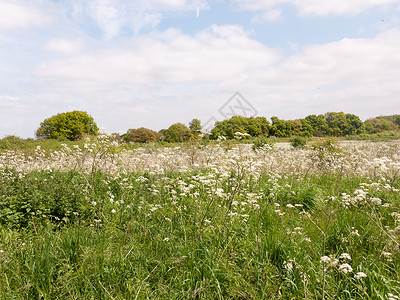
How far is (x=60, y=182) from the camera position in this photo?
19.0 ft

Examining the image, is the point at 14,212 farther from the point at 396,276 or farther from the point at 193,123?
the point at 193,123

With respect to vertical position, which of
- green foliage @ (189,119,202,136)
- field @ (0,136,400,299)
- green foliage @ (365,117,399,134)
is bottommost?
field @ (0,136,400,299)

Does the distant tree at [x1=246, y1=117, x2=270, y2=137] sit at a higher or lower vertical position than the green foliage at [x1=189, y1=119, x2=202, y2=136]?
higher

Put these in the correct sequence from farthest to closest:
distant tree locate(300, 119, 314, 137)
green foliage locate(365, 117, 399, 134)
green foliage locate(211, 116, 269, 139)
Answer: green foliage locate(365, 117, 399, 134)
distant tree locate(300, 119, 314, 137)
green foliage locate(211, 116, 269, 139)

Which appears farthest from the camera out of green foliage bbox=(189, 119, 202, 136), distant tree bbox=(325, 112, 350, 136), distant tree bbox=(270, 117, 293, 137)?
distant tree bbox=(325, 112, 350, 136)

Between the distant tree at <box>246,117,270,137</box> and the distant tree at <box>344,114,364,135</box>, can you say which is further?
the distant tree at <box>344,114,364,135</box>

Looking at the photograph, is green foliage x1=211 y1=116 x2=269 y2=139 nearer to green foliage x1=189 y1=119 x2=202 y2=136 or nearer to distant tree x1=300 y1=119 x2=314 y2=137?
green foliage x1=189 y1=119 x2=202 y2=136

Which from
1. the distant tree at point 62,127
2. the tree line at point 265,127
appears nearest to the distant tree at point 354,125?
the tree line at point 265,127

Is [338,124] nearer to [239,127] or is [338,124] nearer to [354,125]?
[354,125]

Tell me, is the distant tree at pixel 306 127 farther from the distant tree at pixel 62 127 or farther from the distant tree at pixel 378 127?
the distant tree at pixel 62 127

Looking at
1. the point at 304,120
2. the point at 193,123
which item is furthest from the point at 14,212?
the point at 304,120

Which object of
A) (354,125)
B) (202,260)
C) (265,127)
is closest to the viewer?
(202,260)

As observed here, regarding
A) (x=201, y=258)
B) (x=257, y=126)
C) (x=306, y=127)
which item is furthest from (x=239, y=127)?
(x=306, y=127)

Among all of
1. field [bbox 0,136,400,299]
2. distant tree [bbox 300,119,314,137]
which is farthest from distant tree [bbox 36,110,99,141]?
distant tree [bbox 300,119,314,137]
